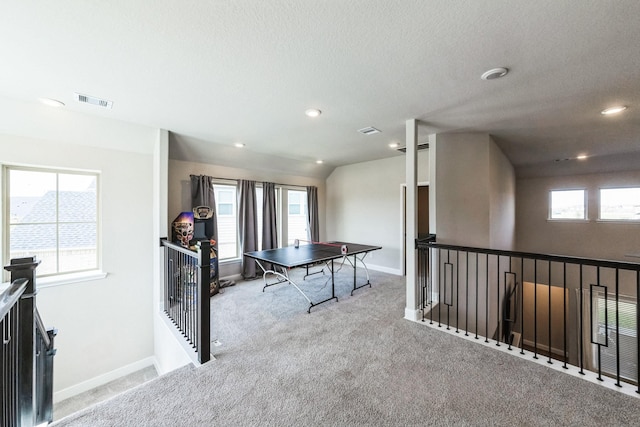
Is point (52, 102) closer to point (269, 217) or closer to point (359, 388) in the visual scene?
point (269, 217)

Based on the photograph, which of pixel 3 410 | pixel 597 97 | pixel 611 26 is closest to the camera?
pixel 3 410

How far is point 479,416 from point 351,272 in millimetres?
3825

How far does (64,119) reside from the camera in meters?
2.84

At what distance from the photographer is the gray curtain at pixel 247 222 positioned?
4.95 meters

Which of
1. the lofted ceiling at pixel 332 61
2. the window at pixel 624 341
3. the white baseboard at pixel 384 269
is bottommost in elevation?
the window at pixel 624 341

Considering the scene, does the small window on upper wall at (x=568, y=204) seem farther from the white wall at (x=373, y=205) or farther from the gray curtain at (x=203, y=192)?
the gray curtain at (x=203, y=192)

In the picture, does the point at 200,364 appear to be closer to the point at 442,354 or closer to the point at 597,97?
the point at 442,354

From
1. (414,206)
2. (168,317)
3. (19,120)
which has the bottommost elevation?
(168,317)

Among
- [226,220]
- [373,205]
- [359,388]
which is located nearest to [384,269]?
[373,205]

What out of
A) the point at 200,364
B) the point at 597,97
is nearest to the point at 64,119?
the point at 200,364

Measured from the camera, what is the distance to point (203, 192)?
4.41 meters

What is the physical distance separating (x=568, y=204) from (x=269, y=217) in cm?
718

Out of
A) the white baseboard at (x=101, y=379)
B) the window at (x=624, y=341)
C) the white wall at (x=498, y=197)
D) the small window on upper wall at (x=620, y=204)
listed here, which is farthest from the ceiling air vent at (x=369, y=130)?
the window at (x=624, y=341)

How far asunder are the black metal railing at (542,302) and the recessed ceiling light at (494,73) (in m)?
1.53
